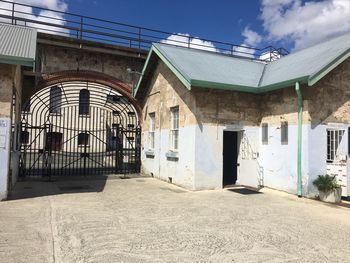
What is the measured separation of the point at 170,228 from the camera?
21.6ft

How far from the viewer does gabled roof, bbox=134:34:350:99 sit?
34.2 feet

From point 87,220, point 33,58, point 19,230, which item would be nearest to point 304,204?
point 87,220

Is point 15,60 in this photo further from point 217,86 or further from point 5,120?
point 217,86

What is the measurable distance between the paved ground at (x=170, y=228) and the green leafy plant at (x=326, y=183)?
0.67 m

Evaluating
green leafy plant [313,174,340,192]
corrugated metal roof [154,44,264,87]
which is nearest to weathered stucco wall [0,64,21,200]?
corrugated metal roof [154,44,264,87]

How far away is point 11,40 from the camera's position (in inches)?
414

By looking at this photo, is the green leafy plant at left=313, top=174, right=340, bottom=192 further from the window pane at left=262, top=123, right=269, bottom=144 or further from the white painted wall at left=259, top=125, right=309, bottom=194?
the window pane at left=262, top=123, right=269, bottom=144

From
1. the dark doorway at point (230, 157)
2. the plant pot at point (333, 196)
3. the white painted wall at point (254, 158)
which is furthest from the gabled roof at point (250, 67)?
the plant pot at point (333, 196)

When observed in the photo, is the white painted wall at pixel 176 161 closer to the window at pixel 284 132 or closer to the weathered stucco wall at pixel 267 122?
the weathered stucco wall at pixel 267 122

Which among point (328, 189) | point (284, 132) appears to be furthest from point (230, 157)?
point (328, 189)

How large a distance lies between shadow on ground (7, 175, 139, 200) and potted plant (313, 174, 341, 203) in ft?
24.9

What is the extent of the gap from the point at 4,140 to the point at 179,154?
6283 millimetres

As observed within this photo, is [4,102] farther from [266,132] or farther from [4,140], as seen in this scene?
[266,132]

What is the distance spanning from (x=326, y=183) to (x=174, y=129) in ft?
20.4
